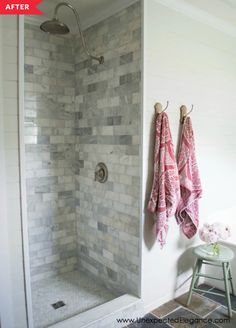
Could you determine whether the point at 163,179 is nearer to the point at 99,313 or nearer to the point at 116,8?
the point at 99,313

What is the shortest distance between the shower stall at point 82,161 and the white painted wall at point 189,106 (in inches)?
3.5

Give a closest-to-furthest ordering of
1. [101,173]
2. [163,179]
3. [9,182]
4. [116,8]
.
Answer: [9,182], [163,179], [116,8], [101,173]

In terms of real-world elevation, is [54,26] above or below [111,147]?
above

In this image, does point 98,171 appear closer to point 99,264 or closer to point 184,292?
point 99,264

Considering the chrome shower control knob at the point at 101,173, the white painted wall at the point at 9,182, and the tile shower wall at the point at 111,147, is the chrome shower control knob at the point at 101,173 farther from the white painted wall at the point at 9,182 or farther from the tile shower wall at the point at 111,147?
the white painted wall at the point at 9,182

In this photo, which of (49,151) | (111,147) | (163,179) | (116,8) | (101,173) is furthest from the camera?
(49,151)

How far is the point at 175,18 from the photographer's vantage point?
2.13 meters

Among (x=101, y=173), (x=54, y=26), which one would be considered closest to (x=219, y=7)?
(x=54, y=26)

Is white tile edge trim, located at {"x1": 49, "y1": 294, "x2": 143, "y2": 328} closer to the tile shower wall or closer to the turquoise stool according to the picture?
the tile shower wall

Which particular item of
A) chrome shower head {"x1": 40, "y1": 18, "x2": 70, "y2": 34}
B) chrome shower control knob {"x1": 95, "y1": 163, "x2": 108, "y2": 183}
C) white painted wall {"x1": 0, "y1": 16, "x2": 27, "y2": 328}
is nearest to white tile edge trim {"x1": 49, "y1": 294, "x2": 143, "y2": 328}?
white painted wall {"x1": 0, "y1": 16, "x2": 27, "y2": 328}

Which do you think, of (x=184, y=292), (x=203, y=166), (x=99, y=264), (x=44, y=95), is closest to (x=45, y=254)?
(x=99, y=264)

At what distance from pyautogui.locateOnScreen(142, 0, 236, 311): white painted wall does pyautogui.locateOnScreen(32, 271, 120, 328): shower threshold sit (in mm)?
449

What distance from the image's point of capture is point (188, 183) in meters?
2.18

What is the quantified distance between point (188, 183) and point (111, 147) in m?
0.65
